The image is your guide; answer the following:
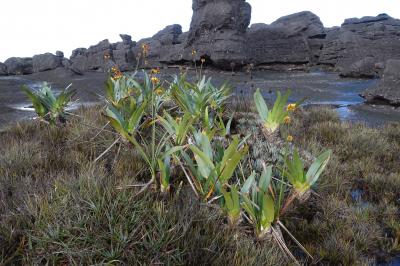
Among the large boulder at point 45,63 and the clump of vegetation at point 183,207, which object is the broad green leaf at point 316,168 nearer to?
the clump of vegetation at point 183,207

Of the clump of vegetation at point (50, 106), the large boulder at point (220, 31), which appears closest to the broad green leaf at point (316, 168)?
the clump of vegetation at point (50, 106)

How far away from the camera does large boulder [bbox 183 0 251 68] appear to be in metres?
21.3

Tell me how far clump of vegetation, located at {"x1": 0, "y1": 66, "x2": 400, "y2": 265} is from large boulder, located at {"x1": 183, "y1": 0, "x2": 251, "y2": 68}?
17.7 meters

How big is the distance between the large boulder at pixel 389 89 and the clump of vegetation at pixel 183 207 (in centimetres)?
550

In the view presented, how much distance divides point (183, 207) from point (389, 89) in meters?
8.75

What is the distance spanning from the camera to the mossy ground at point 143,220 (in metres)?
1.82

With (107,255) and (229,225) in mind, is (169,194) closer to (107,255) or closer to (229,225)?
(229,225)

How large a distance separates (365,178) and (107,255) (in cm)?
316

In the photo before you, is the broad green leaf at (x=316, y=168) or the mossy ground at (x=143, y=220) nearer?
the mossy ground at (x=143, y=220)

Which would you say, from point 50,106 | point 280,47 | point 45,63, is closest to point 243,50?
point 280,47

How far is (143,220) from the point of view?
6.55 feet

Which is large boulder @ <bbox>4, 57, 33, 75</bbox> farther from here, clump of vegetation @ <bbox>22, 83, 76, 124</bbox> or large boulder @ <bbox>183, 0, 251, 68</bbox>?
clump of vegetation @ <bbox>22, 83, 76, 124</bbox>

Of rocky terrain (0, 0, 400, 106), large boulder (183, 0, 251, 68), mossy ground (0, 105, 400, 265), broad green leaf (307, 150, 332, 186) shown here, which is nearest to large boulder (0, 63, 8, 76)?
rocky terrain (0, 0, 400, 106)

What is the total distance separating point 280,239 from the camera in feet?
7.21
